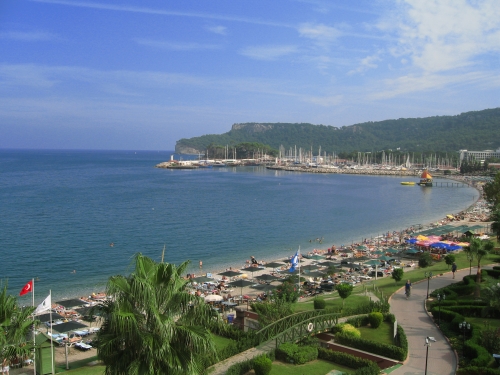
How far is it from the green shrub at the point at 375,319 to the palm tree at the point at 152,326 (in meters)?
9.68

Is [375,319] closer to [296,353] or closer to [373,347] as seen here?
[373,347]

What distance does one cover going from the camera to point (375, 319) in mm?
16328

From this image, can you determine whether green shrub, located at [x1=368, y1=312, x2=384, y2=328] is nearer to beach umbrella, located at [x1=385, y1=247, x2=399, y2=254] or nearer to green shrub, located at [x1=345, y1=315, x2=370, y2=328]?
green shrub, located at [x1=345, y1=315, x2=370, y2=328]

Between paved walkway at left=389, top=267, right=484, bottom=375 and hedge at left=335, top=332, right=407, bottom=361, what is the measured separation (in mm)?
311

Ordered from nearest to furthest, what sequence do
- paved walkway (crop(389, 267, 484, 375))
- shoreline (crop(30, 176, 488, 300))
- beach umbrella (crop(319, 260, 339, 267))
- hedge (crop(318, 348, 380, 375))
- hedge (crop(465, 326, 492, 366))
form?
hedge (crop(465, 326, 492, 366)), paved walkway (crop(389, 267, 484, 375)), hedge (crop(318, 348, 380, 375)), shoreline (crop(30, 176, 488, 300)), beach umbrella (crop(319, 260, 339, 267))

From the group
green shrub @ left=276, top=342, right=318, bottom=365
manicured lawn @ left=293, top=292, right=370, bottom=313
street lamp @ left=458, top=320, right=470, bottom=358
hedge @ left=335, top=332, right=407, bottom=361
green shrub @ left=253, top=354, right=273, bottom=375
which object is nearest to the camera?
green shrub @ left=253, top=354, right=273, bottom=375

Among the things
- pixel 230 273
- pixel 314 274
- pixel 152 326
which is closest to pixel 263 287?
pixel 230 273

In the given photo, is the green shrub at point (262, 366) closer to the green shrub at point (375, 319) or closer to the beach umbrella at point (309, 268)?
the green shrub at point (375, 319)

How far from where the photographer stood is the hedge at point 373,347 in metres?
13.3

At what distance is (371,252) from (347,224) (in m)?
16.3

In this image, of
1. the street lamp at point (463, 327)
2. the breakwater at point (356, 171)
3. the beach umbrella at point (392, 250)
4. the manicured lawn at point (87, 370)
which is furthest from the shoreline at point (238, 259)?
the breakwater at point (356, 171)

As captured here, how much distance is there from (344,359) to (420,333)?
3833 mm

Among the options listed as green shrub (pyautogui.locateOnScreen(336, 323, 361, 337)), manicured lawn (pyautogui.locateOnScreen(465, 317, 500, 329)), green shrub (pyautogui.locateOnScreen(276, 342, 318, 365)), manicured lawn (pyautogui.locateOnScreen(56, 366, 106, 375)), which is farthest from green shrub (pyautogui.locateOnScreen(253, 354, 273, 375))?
manicured lawn (pyautogui.locateOnScreen(465, 317, 500, 329))

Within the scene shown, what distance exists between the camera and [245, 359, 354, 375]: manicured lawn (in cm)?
1286
